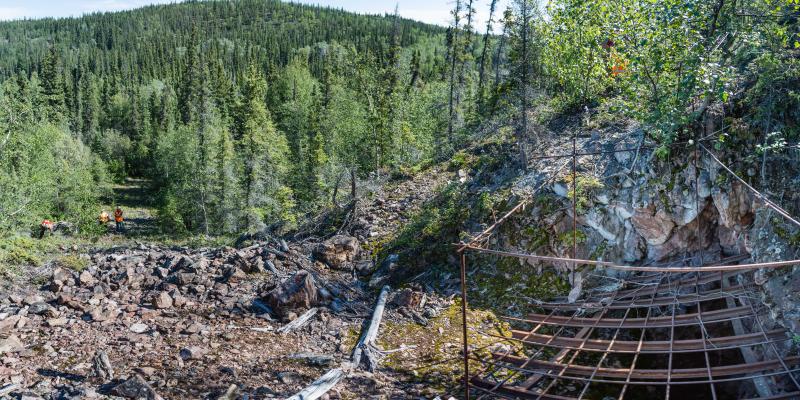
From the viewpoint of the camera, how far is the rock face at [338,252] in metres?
11.5

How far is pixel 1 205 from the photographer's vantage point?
51.5ft

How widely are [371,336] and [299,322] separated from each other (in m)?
1.41

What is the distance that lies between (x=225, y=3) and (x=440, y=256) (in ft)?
465

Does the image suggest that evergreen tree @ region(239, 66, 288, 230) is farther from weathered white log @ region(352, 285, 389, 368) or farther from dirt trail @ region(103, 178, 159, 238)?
weathered white log @ region(352, 285, 389, 368)

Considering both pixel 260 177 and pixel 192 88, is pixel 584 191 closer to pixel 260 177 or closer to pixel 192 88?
pixel 260 177

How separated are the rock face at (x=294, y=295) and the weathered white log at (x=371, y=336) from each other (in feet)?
3.92

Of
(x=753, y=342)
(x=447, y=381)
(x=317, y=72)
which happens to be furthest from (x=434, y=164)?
(x=317, y=72)

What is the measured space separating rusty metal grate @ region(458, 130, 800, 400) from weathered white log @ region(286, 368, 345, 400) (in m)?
1.75

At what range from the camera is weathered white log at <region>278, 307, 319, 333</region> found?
8.37 meters

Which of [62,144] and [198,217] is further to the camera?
[62,144]

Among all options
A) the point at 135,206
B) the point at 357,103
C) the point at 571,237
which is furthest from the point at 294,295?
the point at 135,206

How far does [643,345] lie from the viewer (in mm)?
6344

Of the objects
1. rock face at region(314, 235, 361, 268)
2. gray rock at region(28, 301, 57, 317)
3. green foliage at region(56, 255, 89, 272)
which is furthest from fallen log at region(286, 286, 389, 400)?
green foliage at region(56, 255, 89, 272)

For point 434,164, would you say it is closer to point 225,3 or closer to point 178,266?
point 178,266
